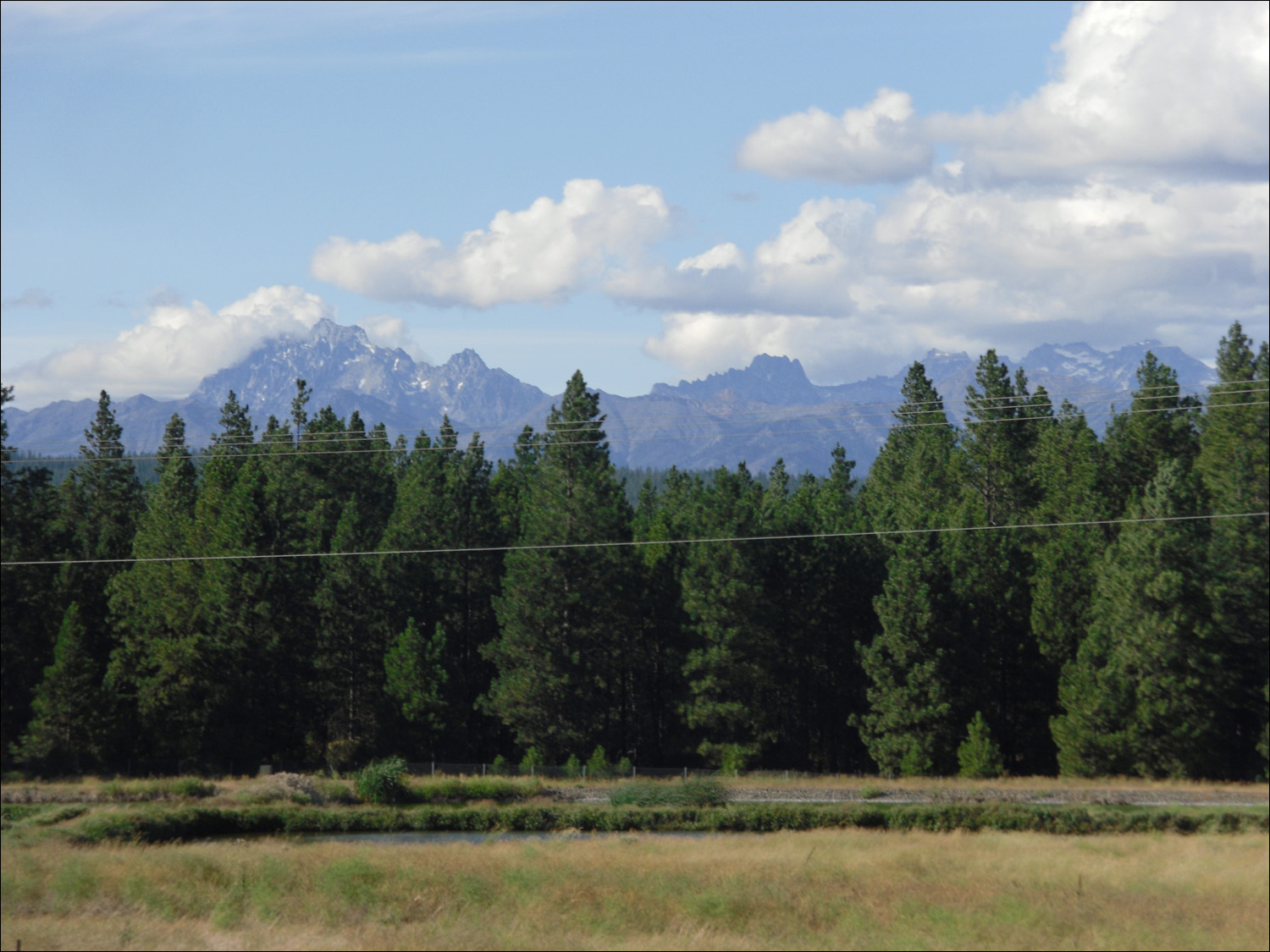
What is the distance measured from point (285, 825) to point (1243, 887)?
119ft

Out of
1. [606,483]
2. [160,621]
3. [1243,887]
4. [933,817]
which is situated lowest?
[933,817]

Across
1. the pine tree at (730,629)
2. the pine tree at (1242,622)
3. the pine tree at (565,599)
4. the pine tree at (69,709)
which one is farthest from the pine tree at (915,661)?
the pine tree at (69,709)

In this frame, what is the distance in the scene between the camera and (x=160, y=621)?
205 feet

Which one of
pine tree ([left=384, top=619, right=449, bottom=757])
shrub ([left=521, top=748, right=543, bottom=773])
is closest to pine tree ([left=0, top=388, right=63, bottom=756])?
pine tree ([left=384, top=619, right=449, bottom=757])

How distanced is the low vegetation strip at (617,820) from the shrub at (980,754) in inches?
345

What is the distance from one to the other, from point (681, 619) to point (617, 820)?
64.3 feet

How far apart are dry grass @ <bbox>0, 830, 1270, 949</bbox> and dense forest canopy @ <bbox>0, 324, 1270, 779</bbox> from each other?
2092 centimetres

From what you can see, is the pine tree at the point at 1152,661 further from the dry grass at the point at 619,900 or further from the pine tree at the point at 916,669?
the dry grass at the point at 619,900

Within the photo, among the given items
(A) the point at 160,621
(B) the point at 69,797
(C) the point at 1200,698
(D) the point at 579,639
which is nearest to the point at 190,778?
(B) the point at 69,797

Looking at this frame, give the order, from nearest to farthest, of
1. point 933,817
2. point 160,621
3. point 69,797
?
1. point 933,817
2. point 69,797
3. point 160,621

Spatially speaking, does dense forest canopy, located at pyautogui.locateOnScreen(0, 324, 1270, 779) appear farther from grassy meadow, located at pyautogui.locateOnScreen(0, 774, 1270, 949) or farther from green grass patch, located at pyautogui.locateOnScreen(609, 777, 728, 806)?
grassy meadow, located at pyautogui.locateOnScreen(0, 774, 1270, 949)

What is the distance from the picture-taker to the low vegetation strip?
42688 mm

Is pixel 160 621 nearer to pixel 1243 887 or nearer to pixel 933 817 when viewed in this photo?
pixel 933 817

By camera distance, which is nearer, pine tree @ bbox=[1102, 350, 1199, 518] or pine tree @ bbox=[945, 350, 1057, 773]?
pine tree @ bbox=[945, 350, 1057, 773]
